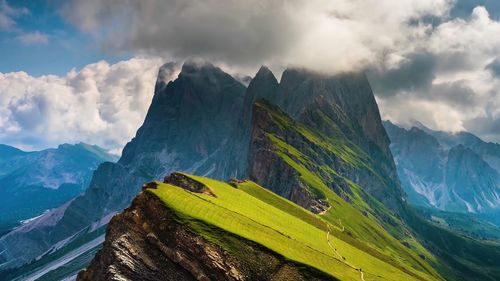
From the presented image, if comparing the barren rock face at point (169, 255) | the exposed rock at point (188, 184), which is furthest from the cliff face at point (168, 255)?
the exposed rock at point (188, 184)

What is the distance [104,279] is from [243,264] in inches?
979

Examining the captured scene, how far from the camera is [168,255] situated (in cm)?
8606

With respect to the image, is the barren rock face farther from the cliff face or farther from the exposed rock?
the exposed rock

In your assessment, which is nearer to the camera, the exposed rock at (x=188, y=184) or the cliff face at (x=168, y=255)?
the cliff face at (x=168, y=255)

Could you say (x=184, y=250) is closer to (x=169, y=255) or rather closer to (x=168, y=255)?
(x=169, y=255)

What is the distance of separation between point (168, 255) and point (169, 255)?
0.66 feet

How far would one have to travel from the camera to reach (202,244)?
286ft

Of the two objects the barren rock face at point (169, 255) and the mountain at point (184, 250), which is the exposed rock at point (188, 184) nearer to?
the mountain at point (184, 250)

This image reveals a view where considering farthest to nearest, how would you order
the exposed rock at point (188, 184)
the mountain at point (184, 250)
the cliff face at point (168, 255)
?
the exposed rock at point (188, 184)
the mountain at point (184, 250)
the cliff face at point (168, 255)

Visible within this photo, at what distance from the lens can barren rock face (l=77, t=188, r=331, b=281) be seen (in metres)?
84.7

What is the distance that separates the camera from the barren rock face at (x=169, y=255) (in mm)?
84688

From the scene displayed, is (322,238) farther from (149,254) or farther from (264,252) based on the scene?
(149,254)

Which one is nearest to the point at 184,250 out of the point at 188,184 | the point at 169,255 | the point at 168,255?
the point at 169,255

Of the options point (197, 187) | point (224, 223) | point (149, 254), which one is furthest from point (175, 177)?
point (149, 254)
